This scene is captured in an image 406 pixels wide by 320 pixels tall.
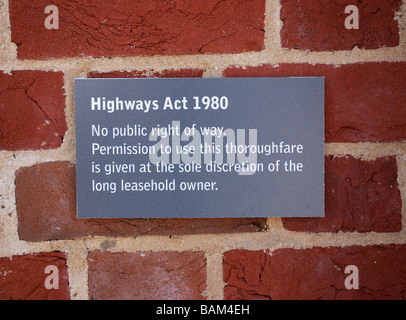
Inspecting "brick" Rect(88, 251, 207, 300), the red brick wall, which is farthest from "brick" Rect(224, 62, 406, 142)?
"brick" Rect(88, 251, 207, 300)

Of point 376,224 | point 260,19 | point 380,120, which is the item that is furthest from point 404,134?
point 260,19

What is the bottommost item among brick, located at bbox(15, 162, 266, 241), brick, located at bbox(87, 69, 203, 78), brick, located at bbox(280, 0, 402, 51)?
brick, located at bbox(15, 162, 266, 241)

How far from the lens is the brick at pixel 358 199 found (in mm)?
464

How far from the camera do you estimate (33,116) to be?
0.46 meters

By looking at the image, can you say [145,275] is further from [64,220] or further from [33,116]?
[33,116]

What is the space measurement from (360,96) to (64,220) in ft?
1.59

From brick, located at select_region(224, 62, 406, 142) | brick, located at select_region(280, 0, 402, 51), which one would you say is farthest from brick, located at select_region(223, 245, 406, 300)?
brick, located at select_region(280, 0, 402, 51)

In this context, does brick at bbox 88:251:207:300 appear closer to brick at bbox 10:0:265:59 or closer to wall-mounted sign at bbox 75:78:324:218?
wall-mounted sign at bbox 75:78:324:218

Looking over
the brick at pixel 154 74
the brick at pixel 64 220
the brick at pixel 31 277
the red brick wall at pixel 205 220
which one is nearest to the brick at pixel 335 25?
the red brick wall at pixel 205 220

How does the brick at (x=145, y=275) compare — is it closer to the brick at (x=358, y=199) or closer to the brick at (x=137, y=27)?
the brick at (x=358, y=199)

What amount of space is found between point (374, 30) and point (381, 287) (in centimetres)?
39

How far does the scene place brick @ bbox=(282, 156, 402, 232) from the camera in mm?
464

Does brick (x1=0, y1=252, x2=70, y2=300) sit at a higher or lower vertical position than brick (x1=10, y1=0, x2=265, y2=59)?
lower

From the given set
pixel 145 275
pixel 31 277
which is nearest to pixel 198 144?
pixel 145 275
